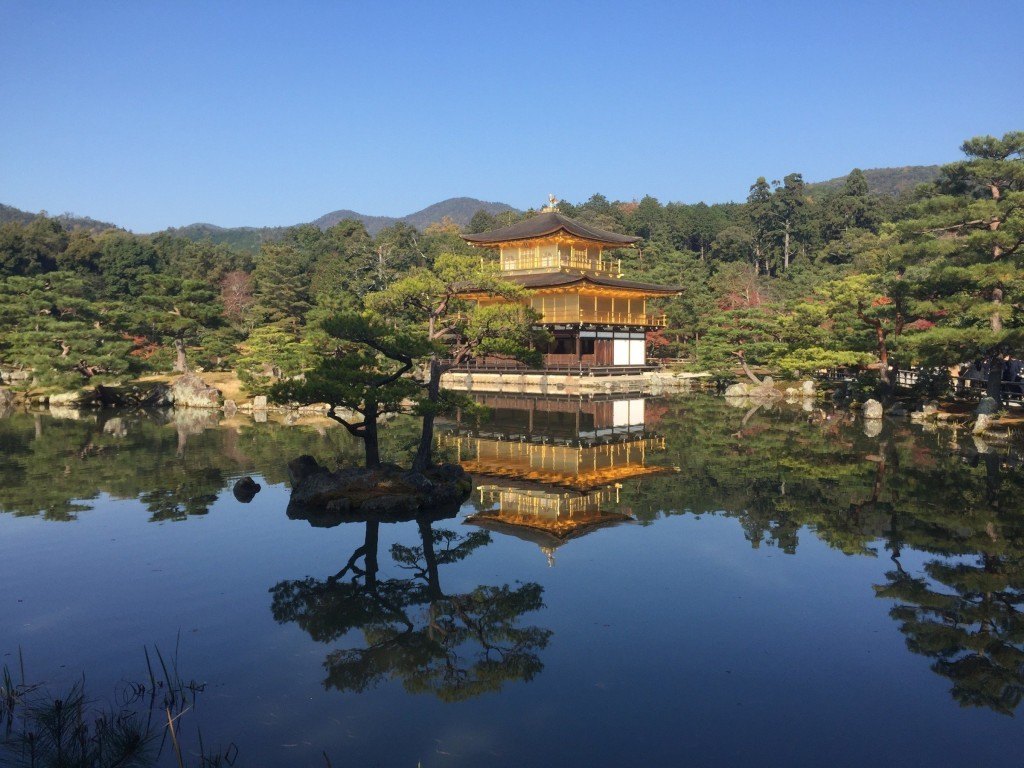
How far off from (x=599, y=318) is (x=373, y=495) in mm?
26961

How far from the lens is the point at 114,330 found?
1341 inches

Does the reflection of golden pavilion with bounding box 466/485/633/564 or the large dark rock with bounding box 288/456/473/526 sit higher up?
the large dark rock with bounding box 288/456/473/526

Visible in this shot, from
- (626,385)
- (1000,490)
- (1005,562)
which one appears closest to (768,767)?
(1005,562)

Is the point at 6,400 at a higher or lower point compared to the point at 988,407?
higher

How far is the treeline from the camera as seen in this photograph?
2273 centimetres

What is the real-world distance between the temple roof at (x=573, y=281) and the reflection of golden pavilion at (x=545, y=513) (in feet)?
69.5

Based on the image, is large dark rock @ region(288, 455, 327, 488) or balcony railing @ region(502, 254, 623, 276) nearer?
large dark rock @ region(288, 455, 327, 488)

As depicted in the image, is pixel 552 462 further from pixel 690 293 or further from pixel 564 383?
pixel 690 293

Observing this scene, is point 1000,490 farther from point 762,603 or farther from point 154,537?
point 154,537

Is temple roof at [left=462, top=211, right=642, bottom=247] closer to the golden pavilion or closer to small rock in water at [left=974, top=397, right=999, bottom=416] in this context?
the golden pavilion

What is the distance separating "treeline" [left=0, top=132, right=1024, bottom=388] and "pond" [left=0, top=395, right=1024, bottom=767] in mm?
8210

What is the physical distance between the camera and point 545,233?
39750 mm

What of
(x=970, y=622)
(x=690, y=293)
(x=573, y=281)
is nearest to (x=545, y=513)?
(x=970, y=622)

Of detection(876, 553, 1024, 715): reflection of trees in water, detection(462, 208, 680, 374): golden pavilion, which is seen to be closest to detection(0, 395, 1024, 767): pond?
detection(876, 553, 1024, 715): reflection of trees in water
